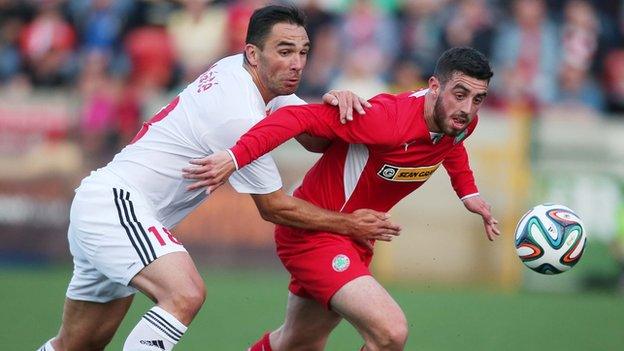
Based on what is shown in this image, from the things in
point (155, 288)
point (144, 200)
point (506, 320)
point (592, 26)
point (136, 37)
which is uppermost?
point (592, 26)

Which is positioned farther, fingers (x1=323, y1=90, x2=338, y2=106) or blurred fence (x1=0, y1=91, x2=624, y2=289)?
blurred fence (x1=0, y1=91, x2=624, y2=289)

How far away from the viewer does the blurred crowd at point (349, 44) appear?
15414mm

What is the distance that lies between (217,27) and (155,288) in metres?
9.36

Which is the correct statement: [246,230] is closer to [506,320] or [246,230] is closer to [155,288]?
[506,320]

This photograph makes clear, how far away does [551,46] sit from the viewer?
618 inches

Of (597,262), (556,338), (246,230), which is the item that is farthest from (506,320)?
(246,230)

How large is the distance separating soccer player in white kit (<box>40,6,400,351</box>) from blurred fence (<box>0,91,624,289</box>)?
6.71 meters

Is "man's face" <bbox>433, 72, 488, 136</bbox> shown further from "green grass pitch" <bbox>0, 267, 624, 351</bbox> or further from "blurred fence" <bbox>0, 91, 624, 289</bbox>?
"blurred fence" <bbox>0, 91, 624, 289</bbox>

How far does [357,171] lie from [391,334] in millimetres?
1135

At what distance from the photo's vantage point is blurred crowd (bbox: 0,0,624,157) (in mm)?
15414

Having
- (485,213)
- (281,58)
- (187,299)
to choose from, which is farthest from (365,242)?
(187,299)

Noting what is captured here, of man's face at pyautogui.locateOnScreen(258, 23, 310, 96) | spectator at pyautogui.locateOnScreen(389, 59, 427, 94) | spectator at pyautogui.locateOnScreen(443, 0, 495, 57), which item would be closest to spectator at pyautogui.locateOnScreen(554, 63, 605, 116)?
spectator at pyautogui.locateOnScreen(443, 0, 495, 57)

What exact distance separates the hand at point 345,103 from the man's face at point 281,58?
0.25 meters

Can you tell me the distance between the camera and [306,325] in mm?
7727
